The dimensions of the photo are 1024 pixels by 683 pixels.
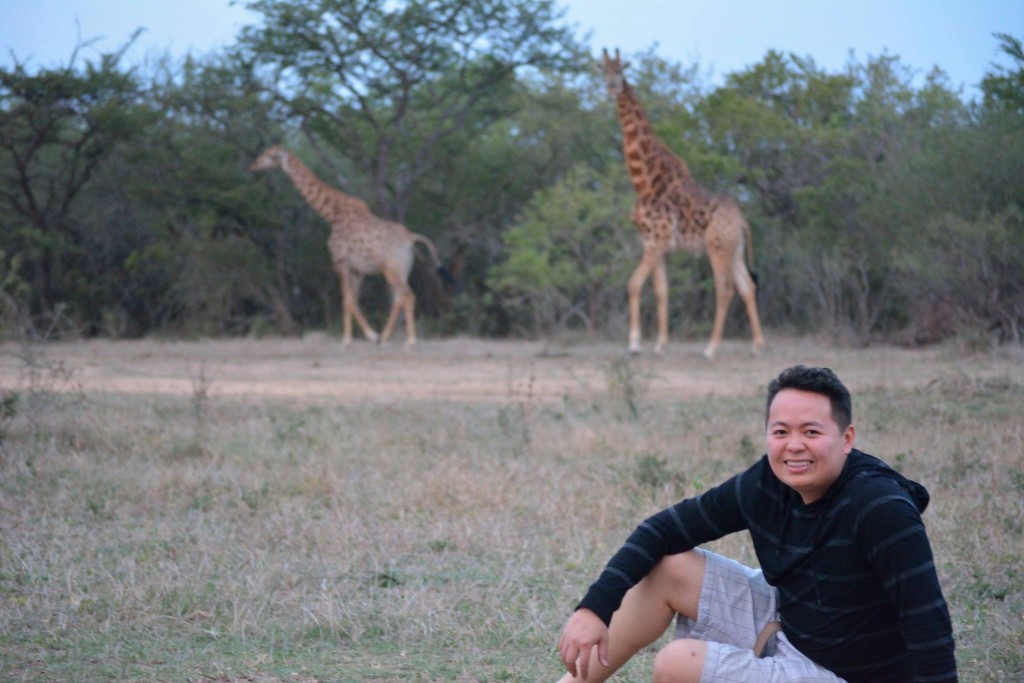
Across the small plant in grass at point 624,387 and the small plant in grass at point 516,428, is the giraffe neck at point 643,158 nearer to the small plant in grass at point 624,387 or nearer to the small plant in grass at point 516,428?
the small plant in grass at point 624,387

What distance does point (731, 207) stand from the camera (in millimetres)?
12898

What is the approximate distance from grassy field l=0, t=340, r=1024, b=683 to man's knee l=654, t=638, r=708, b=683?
34.7 inches

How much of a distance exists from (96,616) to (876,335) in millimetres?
11407

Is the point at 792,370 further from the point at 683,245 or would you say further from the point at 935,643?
the point at 683,245

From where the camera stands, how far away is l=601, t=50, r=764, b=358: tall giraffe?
41.8 feet

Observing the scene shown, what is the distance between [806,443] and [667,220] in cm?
1039

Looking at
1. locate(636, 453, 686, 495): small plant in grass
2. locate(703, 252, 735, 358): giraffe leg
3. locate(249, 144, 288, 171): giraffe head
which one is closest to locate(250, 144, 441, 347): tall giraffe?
locate(249, 144, 288, 171): giraffe head

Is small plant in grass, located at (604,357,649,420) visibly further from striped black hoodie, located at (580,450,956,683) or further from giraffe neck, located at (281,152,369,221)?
giraffe neck, located at (281,152,369,221)

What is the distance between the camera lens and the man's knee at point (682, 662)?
2553 millimetres

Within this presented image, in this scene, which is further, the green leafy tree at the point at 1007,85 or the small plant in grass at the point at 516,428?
the green leafy tree at the point at 1007,85

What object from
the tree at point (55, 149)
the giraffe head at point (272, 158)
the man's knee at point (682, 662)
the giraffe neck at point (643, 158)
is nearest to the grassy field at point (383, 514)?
the man's knee at point (682, 662)

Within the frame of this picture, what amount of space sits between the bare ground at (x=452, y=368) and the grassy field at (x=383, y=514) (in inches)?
7.3

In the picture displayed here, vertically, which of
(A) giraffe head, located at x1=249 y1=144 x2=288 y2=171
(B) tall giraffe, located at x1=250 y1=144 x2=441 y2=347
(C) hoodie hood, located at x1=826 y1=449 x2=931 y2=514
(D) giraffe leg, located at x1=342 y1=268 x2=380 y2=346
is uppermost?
(A) giraffe head, located at x1=249 y1=144 x2=288 y2=171

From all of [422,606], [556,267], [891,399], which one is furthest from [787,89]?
[422,606]
